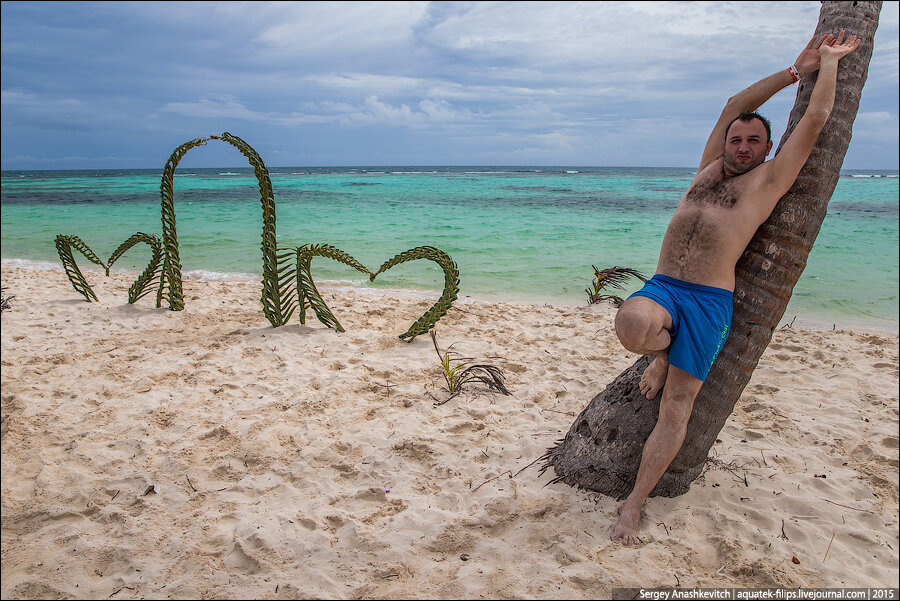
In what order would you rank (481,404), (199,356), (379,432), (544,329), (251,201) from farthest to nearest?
(251,201), (544,329), (199,356), (481,404), (379,432)

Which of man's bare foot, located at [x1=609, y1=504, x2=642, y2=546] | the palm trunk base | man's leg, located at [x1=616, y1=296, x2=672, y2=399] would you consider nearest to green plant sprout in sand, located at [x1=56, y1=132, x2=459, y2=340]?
the palm trunk base

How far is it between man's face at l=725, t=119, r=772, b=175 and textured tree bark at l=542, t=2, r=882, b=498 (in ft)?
0.35

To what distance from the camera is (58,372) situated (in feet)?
12.5

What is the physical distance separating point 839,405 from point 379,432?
3243mm

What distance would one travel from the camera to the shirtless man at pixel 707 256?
2.07 m

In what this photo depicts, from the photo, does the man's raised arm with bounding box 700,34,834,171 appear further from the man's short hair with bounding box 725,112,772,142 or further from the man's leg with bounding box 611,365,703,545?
the man's leg with bounding box 611,365,703,545

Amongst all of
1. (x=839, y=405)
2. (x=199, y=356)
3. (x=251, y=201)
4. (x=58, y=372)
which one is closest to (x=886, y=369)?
(x=839, y=405)

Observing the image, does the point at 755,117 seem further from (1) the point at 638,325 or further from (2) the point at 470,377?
(2) the point at 470,377

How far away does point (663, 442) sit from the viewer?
2.29 m


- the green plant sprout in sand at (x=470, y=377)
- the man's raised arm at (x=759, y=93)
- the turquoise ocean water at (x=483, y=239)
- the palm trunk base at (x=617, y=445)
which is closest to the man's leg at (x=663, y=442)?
the palm trunk base at (x=617, y=445)

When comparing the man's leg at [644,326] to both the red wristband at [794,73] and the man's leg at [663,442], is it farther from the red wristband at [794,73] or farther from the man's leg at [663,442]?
the red wristband at [794,73]

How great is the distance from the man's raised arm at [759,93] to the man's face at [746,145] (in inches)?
7.3

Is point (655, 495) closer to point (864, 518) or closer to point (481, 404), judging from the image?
point (864, 518)

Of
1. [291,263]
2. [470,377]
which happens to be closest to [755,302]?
[470,377]
